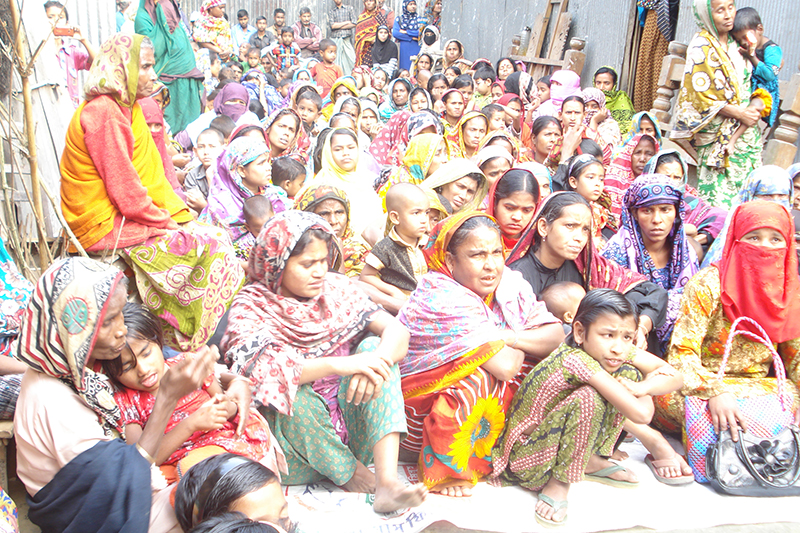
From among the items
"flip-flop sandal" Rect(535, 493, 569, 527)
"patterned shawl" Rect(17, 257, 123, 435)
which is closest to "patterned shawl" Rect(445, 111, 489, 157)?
"flip-flop sandal" Rect(535, 493, 569, 527)

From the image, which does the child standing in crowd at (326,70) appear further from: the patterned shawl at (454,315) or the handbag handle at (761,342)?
the handbag handle at (761,342)

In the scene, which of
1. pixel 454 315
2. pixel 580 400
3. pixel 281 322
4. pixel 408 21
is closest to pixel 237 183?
pixel 281 322

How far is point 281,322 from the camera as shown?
250 cm

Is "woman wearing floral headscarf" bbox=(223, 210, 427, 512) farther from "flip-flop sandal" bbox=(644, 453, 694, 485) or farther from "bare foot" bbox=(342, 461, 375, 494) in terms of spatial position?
"flip-flop sandal" bbox=(644, 453, 694, 485)

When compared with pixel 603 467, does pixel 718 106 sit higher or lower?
higher

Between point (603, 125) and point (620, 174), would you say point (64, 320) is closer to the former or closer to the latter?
point (620, 174)

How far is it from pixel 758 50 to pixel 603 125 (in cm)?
164

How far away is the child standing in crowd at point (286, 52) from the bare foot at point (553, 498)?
37.1 feet

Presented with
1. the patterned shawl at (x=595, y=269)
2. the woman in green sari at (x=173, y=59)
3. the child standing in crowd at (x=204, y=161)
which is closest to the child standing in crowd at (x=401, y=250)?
the patterned shawl at (x=595, y=269)

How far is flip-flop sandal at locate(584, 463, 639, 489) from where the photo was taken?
2703 mm

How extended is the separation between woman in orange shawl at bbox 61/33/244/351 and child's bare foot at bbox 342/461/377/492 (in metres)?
1.19

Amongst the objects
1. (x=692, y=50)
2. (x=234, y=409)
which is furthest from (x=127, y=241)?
(x=692, y=50)

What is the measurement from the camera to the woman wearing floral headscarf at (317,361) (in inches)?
92.0

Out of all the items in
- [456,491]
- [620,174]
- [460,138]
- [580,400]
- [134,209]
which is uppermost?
[134,209]
